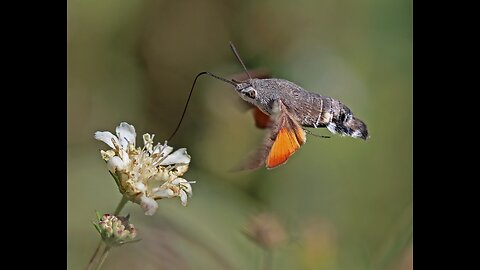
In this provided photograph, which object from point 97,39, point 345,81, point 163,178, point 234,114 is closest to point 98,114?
point 97,39

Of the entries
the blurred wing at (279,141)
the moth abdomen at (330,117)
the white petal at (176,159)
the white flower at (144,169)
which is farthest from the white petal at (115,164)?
the moth abdomen at (330,117)

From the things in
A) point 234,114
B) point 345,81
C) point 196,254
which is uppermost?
point 345,81

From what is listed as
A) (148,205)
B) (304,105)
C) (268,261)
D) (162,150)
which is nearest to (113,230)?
(148,205)

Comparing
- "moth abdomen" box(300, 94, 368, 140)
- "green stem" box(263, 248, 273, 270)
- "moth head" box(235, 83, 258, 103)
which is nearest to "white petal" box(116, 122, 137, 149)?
"moth head" box(235, 83, 258, 103)

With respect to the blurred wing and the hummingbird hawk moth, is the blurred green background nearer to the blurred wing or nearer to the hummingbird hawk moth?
the hummingbird hawk moth

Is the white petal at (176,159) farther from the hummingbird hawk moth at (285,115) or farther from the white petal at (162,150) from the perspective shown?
the hummingbird hawk moth at (285,115)

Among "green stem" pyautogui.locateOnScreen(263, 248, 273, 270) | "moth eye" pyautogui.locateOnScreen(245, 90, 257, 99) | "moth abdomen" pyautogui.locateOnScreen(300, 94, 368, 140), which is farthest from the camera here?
"green stem" pyautogui.locateOnScreen(263, 248, 273, 270)

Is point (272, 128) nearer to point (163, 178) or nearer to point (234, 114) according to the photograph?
point (163, 178)

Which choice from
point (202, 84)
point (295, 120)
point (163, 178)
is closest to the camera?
point (163, 178)
